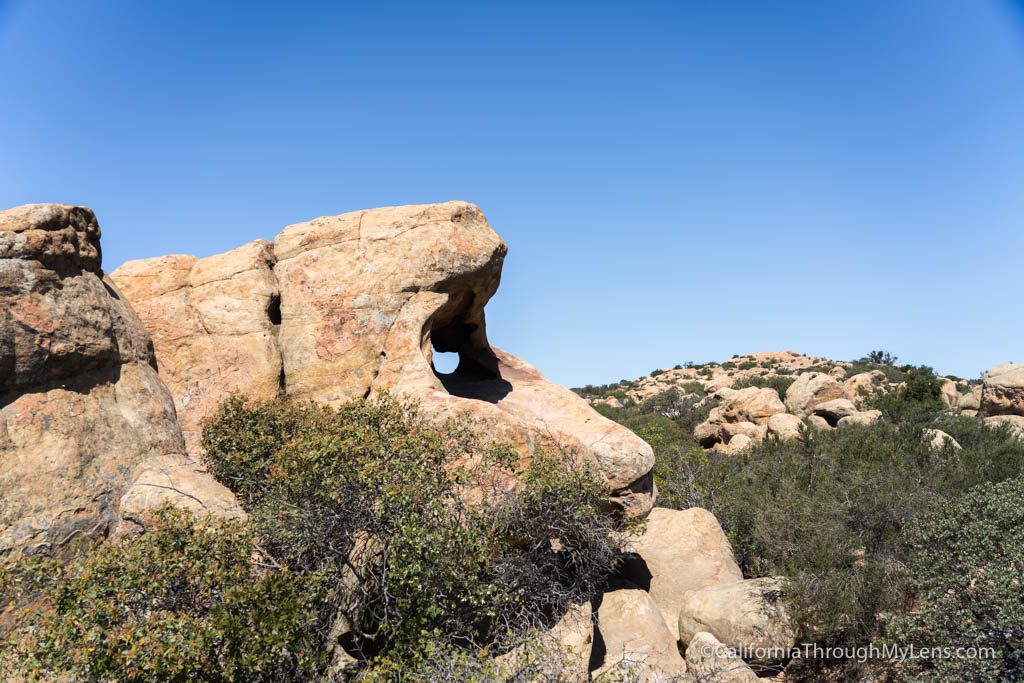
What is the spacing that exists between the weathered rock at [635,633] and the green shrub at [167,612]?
17.1 feet

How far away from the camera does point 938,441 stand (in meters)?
22.5

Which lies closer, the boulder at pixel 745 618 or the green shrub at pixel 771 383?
the boulder at pixel 745 618

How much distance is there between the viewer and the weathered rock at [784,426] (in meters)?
30.1

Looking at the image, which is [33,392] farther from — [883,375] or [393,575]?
[883,375]

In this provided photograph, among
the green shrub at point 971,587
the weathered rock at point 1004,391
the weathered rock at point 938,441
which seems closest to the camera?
the green shrub at point 971,587

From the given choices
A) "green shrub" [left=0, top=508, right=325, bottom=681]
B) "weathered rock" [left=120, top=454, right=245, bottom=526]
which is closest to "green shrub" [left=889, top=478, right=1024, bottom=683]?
"green shrub" [left=0, top=508, right=325, bottom=681]

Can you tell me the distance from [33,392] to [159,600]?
14.4ft

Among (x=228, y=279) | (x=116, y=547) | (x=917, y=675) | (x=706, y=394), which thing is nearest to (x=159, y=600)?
(x=116, y=547)

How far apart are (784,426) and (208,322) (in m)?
24.5

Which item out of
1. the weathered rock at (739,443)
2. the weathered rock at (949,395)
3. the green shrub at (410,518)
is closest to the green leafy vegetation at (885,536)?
the green shrub at (410,518)

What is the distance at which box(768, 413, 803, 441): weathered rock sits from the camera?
1187 inches

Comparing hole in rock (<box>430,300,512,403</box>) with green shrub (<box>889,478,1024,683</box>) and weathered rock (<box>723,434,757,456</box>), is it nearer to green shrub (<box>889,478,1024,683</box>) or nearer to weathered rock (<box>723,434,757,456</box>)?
green shrub (<box>889,478,1024,683</box>)

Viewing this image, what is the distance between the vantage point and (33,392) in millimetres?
10883

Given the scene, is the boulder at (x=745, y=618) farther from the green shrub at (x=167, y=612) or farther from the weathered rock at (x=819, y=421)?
the weathered rock at (x=819, y=421)
